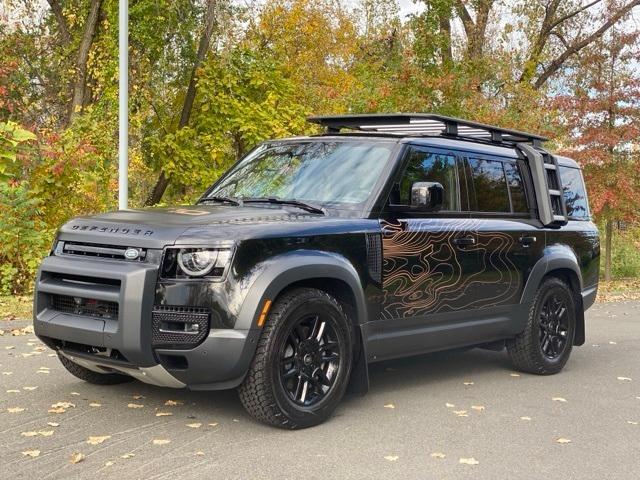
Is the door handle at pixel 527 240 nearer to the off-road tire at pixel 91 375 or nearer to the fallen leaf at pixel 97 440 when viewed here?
the off-road tire at pixel 91 375

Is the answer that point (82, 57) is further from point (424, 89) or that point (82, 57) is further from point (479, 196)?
point (479, 196)

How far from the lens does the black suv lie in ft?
16.5

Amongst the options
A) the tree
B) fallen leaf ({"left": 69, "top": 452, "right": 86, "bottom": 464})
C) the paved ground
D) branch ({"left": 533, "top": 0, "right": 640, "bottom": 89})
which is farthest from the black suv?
branch ({"left": 533, "top": 0, "right": 640, "bottom": 89})

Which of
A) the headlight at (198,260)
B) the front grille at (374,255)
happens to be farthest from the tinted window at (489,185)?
the headlight at (198,260)

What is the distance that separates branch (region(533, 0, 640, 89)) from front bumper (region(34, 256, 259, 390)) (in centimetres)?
2320

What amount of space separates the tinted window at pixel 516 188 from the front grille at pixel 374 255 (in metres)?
2.04

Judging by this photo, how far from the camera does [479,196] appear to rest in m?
7.03

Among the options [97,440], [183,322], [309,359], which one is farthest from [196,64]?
[97,440]

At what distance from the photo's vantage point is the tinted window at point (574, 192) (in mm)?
8367

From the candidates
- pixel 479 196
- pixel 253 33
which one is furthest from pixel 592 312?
pixel 253 33

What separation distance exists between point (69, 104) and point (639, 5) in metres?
17.2

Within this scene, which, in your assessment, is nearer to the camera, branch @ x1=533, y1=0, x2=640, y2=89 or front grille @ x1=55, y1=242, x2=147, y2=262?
front grille @ x1=55, y1=242, x2=147, y2=262

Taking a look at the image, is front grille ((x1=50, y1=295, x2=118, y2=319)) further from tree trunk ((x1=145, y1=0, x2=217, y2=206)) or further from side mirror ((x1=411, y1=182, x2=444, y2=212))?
tree trunk ((x1=145, y1=0, x2=217, y2=206))

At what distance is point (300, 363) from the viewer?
5.41 metres
